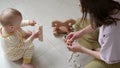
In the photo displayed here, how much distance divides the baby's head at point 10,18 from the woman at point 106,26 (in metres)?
0.28

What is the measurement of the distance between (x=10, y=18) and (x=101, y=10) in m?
0.46

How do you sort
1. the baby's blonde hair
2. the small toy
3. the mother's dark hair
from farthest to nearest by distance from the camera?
the small toy, the baby's blonde hair, the mother's dark hair

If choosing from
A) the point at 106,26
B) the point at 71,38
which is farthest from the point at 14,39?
the point at 106,26

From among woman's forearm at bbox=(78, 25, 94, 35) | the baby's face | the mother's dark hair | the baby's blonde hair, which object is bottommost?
woman's forearm at bbox=(78, 25, 94, 35)

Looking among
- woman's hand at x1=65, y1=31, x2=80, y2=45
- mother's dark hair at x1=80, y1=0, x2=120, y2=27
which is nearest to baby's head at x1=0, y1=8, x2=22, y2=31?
woman's hand at x1=65, y1=31, x2=80, y2=45

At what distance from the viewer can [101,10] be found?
790 millimetres

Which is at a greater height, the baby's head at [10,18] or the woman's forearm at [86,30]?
the baby's head at [10,18]

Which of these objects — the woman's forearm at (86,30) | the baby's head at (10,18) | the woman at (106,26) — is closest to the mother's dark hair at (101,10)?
the woman at (106,26)

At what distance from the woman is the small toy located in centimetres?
23

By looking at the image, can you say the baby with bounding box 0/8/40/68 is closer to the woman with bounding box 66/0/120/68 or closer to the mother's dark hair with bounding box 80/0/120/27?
the woman with bounding box 66/0/120/68

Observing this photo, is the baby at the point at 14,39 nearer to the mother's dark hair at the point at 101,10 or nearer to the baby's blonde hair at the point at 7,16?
the baby's blonde hair at the point at 7,16

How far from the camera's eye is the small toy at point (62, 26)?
4.24 feet

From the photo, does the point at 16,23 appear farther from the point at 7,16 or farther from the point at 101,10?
the point at 101,10

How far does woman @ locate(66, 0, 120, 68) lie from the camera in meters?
0.79
